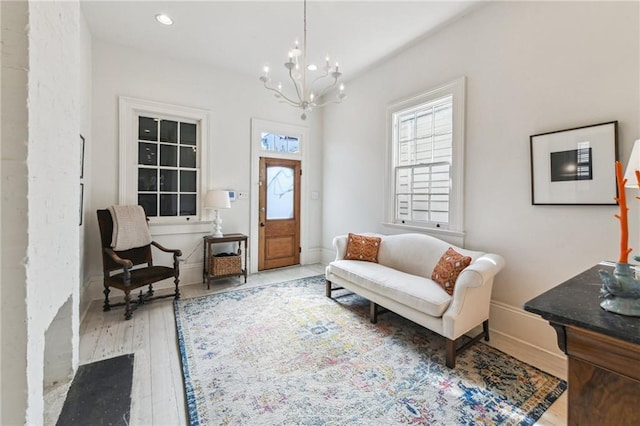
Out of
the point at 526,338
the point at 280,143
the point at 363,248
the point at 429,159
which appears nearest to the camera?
the point at 526,338

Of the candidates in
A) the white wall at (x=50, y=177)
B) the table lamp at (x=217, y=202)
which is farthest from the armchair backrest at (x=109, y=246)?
the white wall at (x=50, y=177)

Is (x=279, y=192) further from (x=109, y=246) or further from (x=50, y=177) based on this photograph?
(x=50, y=177)

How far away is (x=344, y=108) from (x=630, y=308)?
4.36 m

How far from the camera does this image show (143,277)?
9.94 ft

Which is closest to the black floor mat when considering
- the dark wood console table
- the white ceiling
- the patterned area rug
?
the patterned area rug

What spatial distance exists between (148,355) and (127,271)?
3.47ft

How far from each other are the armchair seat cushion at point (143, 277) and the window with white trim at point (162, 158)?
0.87m

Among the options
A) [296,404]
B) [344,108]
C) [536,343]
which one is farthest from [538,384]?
[344,108]

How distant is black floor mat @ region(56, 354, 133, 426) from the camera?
1548 mm

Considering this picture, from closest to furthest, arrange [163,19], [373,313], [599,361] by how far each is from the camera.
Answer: [599,361]
[373,313]
[163,19]

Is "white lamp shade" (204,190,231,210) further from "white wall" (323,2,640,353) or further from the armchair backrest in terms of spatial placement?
"white wall" (323,2,640,353)

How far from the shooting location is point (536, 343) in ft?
7.64

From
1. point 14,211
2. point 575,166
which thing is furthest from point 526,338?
point 14,211

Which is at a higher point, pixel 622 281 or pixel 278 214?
pixel 278 214
